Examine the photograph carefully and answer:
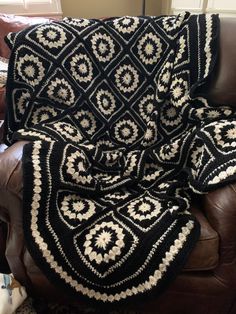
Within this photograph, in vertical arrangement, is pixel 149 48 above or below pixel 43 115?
above

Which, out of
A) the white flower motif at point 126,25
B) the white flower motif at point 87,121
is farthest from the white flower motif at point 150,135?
the white flower motif at point 126,25

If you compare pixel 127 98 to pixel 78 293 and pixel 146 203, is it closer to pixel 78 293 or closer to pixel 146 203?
pixel 146 203

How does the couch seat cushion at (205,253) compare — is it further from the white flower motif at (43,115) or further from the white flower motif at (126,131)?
the white flower motif at (43,115)

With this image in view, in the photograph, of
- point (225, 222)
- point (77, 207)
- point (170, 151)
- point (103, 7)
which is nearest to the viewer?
point (225, 222)

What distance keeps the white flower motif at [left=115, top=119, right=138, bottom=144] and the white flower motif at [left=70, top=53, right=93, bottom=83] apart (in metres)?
0.24

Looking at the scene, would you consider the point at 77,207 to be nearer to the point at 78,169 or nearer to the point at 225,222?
the point at 78,169

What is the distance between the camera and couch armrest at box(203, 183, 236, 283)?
0.91m

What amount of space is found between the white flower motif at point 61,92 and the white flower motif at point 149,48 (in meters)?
0.37

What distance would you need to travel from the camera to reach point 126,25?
55.9 inches

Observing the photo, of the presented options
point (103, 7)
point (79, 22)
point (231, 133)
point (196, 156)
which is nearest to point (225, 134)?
point (231, 133)

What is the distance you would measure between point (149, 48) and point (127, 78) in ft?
0.55

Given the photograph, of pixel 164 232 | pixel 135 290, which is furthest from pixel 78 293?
pixel 164 232

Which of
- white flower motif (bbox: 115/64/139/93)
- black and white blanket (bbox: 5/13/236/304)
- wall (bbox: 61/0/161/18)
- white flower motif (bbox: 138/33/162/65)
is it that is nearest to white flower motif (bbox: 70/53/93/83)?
black and white blanket (bbox: 5/13/236/304)

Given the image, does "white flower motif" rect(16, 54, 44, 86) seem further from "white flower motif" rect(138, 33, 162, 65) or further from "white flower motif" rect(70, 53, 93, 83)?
"white flower motif" rect(138, 33, 162, 65)
